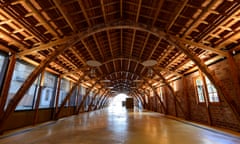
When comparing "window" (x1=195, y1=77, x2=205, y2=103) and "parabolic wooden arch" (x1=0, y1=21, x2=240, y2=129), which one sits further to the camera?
"window" (x1=195, y1=77, x2=205, y2=103)

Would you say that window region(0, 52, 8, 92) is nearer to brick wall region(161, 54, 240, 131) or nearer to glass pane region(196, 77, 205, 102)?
brick wall region(161, 54, 240, 131)

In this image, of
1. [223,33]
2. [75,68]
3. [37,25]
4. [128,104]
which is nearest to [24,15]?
[37,25]

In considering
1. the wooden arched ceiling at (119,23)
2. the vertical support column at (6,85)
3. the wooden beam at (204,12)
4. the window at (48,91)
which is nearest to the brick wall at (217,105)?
the wooden arched ceiling at (119,23)

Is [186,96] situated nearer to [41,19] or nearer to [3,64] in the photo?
[41,19]

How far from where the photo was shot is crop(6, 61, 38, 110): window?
18.9ft

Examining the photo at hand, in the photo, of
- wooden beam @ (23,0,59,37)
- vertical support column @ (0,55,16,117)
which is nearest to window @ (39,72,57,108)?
vertical support column @ (0,55,16,117)

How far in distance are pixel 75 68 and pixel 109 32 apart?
4.19m

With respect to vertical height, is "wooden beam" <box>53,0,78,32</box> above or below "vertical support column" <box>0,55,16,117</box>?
above

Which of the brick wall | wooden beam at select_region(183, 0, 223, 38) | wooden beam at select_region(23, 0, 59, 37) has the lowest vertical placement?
the brick wall

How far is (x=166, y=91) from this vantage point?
1287 centimetres

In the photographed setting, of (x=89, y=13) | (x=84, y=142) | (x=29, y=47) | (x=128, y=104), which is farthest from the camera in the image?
(x=128, y=104)

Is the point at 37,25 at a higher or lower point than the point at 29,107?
higher

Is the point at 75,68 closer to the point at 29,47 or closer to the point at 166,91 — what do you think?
the point at 29,47

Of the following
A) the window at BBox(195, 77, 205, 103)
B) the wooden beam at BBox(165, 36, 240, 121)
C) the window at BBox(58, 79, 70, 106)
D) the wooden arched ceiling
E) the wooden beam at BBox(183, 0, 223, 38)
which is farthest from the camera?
the window at BBox(58, 79, 70, 106)
